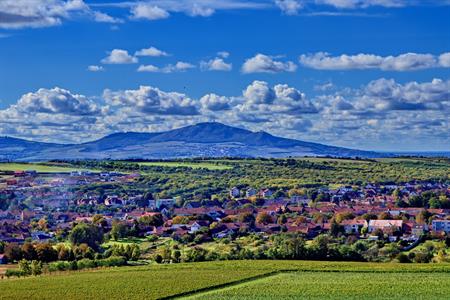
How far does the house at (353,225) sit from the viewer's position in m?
105

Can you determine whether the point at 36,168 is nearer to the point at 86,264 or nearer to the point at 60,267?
the point at 86,264

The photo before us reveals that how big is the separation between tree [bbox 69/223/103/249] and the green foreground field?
27.1 meters

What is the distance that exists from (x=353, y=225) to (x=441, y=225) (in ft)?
40.5

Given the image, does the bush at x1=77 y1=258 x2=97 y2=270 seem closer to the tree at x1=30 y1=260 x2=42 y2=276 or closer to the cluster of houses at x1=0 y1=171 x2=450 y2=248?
the tree at x1=30 y1=260 x2=42 y2=276

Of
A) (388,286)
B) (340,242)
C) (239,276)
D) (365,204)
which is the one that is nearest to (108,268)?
(239,276)

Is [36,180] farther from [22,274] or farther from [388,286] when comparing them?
[388,286]

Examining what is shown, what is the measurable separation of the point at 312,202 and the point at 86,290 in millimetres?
104753

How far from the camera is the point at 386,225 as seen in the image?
10575 cm

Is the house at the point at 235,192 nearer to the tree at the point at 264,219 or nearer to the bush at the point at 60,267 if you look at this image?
the tree at the point at 264,219

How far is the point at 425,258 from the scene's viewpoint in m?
70.5

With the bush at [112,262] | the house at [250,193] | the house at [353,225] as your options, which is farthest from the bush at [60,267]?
the house at [250,193]

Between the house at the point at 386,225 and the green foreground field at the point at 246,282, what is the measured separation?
3926 centimetres

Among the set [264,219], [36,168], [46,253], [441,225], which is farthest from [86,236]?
[36,168]

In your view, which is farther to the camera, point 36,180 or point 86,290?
point 36,180
